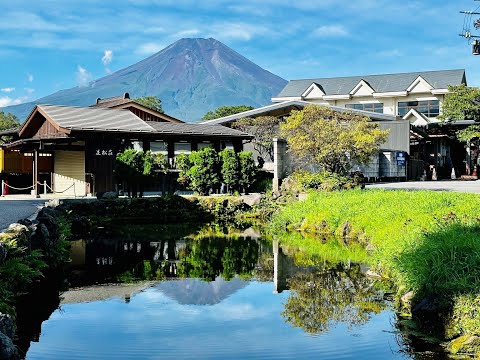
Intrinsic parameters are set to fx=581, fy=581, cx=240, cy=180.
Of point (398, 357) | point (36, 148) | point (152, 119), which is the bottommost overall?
point (398, 357)

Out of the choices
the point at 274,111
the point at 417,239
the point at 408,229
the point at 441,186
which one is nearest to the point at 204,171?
the point at 441,186

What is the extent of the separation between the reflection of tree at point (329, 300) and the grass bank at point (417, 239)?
519 millimetres

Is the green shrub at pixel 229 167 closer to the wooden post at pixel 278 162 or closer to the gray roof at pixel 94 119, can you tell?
the wooden post at pixel 278 162

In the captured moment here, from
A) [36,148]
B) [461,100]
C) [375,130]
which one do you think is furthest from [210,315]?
[461,100]

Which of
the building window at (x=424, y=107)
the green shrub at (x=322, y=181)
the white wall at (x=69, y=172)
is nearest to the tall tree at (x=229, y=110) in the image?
the building window at (x=424, y=107)

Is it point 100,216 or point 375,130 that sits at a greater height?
point 375,130

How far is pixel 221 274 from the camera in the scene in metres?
11.9

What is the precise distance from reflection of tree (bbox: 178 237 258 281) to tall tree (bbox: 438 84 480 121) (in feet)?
78.5

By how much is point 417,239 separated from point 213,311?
378cm

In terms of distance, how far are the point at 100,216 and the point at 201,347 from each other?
14552 mm

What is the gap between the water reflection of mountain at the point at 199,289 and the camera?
32.0 ft

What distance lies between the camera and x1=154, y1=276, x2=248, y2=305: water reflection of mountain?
9.77 metres

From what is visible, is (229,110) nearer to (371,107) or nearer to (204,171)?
(371,107)

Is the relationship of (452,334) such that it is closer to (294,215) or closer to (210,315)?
(210,315)
